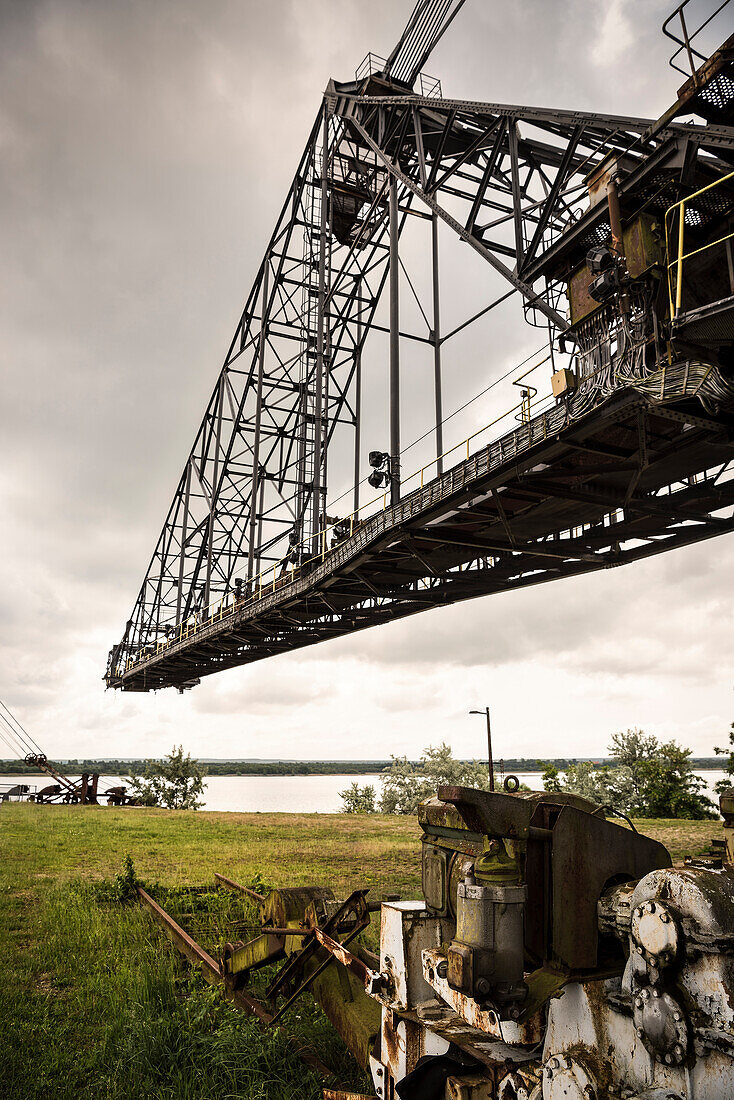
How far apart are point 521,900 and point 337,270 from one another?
3528cm

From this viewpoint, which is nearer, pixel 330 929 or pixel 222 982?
pixel 330 929

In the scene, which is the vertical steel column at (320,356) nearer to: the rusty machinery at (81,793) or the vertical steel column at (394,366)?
the vertical steel column at (394,366)

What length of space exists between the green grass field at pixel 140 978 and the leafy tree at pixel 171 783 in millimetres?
35393

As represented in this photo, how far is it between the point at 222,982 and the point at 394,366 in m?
18.6

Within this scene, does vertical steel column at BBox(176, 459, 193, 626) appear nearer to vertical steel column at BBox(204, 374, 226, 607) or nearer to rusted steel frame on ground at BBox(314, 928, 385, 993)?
vertical steel column at BBox(204, 374, 226, 607)

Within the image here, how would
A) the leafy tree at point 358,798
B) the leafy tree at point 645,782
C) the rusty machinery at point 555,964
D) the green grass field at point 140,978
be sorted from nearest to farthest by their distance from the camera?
1. the rusty machinery at point 555,964
2. the green grass field at point 140,978
3. the leafy tree at point 645,782
4. the leafy tree at point 358,798

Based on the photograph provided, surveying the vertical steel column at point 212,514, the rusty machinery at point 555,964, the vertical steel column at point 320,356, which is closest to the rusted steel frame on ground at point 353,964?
the rusty machinery at point 555,964

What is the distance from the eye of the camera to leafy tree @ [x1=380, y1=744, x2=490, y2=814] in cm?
5451

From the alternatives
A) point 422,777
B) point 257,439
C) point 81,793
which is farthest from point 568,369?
point 422,777

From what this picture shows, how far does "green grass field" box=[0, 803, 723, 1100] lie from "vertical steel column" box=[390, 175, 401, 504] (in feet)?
32.3

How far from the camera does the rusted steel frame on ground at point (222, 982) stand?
6195 mm

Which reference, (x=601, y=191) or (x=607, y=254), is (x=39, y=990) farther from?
(x=601, y=191)

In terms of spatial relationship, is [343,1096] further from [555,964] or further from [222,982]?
[222,982]

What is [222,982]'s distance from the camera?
24.8 feet
